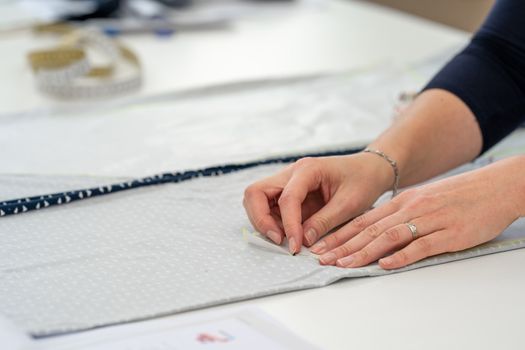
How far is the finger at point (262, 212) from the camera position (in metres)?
0.81

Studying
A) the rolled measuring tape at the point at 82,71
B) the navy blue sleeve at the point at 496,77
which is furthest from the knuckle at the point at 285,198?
the rolled measuring tape at the point at 82,71

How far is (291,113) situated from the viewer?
129cm

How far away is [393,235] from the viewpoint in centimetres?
79

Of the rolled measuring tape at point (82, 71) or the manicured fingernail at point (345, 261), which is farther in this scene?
the rolled measuring tape at point (82, 71)

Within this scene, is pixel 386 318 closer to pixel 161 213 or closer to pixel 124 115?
pixel 161 213

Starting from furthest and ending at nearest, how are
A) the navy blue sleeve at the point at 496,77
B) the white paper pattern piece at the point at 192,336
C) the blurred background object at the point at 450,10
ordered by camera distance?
1. the blurred background object at the point at 450,10
2. the navy blue sleeve at the point at 496,77
3. the white paper pattern piece at the point at 192,336

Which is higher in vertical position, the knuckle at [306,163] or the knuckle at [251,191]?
the knuckle at [306,163]

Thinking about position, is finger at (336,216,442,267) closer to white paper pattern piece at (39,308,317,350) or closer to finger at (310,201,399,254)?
finger at (310,201,399,254)

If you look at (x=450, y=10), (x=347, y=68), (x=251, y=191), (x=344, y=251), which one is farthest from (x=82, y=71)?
(x=450, y=10)

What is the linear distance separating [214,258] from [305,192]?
0.43 feet

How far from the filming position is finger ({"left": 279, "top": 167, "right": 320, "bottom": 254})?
2.61 ft

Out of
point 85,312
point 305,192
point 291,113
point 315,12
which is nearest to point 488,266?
point 305,192

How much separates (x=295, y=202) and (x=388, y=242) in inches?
4.4

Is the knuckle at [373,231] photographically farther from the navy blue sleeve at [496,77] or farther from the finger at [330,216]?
the navy blue sleeve at [496,77]
